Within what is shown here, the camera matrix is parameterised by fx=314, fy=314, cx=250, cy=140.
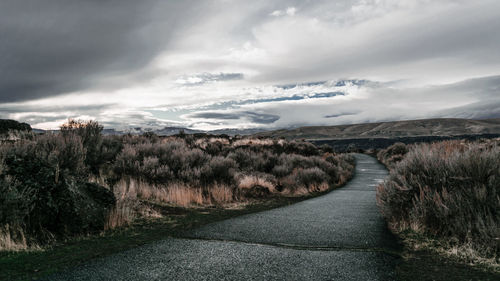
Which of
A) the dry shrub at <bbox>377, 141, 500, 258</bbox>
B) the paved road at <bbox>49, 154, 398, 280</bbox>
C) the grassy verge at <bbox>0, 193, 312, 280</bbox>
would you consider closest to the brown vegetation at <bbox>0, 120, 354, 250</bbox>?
the grassy verge at <bbox>0, 193, 312, 280</bbox>

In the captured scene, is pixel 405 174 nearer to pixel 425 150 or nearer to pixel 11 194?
pixel 425 150

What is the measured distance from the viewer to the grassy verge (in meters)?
3.95

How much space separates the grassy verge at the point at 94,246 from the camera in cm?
395

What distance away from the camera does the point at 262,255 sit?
461cm

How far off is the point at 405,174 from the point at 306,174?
906cm

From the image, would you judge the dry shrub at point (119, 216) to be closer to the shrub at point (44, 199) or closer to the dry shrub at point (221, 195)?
the shrub at point (44, 199)

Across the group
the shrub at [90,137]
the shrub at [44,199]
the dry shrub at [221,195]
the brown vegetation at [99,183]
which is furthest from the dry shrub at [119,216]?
the shrub at [90,137]

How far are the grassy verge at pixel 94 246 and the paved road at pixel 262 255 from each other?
29 cm

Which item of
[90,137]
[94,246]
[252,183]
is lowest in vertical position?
[252,183]

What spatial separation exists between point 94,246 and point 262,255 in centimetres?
266

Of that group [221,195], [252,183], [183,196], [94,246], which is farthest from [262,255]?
[252,183]

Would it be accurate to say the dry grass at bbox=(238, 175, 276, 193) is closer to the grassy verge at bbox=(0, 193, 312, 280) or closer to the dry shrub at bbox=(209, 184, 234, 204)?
the dry shrub at bbox=(209, 184, 234, 204)

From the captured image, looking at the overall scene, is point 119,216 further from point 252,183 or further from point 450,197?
point 252,183

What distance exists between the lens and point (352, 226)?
6.72 metres
